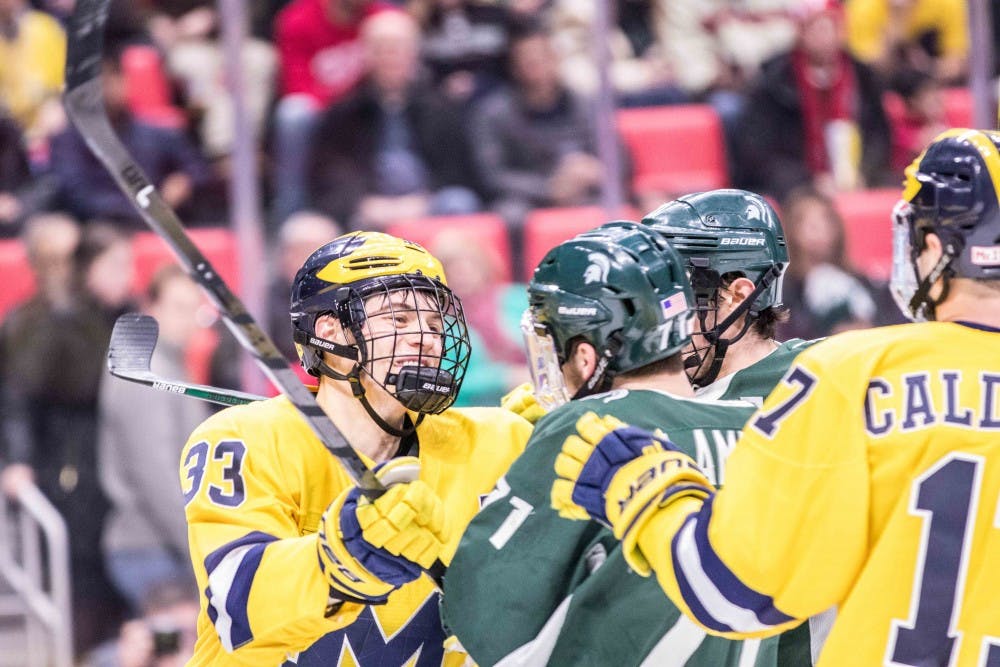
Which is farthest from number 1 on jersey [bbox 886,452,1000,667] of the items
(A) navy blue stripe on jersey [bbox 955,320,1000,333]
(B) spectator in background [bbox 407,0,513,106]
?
(B) spectator in background [bbox 407,0,513,106]

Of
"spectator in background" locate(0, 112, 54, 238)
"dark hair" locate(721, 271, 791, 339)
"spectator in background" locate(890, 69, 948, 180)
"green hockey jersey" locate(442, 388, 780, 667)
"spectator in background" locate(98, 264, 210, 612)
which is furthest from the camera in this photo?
"spectator in background" locate(890, 69, 948, 180)

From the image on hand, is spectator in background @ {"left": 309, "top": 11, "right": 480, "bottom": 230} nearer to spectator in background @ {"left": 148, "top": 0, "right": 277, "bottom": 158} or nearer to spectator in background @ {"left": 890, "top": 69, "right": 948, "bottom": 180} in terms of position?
spectator in background @ {"left": 148, "top": 0, "right": 277, "bottom": 158}

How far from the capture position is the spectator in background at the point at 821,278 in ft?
17.6

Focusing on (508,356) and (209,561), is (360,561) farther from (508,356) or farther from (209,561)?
(508,356)

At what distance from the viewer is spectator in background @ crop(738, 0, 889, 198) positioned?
5770 millimetres

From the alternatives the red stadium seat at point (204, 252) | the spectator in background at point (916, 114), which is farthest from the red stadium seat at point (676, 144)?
the red stadium seat at point (204, 252)

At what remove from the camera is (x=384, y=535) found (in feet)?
7.00

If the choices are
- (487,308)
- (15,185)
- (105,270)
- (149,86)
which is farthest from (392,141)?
(15,185)

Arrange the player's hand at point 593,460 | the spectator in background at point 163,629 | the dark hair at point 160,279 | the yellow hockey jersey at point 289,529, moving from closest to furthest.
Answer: the player's hand at point 593,460
the yellow hockey jersey at point 289,529
the spectator in background at point 163,629
the dark hair at point 160,279

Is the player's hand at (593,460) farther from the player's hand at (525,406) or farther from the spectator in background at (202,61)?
the spectator in background at (202,61)

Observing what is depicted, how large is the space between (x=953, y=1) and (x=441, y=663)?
4788mm

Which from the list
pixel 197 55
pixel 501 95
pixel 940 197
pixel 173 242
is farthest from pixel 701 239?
pixel 197 55

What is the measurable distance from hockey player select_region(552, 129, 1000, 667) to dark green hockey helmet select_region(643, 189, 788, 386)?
0.69 metres

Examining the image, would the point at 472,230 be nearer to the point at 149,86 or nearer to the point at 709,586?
the point at 149,86
